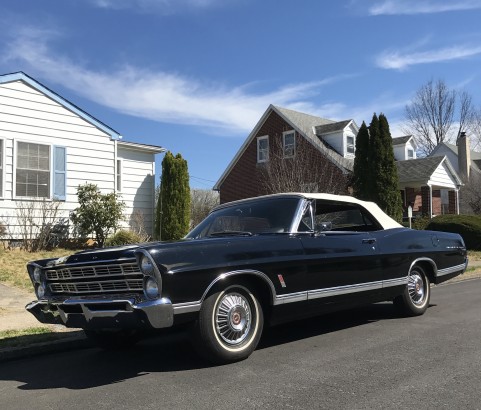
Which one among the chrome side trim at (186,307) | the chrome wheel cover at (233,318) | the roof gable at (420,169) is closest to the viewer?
the chrome side trim at (186,307)

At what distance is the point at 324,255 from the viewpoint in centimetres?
584

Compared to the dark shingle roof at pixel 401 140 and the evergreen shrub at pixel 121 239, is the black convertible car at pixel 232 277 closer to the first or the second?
the evergreen shrub at pixel 121 239

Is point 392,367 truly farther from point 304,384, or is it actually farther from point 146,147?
point 146,147

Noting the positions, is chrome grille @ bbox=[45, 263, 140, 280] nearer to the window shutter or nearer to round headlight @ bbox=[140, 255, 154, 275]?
round headlight @ bbox=[140, 255, 154, 275]

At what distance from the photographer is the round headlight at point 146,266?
4518 millimetres

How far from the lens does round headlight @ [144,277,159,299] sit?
4516 millimetres

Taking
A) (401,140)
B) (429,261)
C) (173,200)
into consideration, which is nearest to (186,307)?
(429,261)

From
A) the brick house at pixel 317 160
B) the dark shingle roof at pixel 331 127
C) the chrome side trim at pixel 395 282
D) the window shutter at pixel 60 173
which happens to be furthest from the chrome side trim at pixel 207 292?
the dark shingle roof at pixel 331 127

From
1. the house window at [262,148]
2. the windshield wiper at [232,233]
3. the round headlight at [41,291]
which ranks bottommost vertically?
the round headlight at [41,291]

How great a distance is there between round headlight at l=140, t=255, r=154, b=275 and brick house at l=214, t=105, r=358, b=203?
2034 cm

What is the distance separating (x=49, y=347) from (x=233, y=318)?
8.33ft

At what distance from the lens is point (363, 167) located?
22953 millimetres

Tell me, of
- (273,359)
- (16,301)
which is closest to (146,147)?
(16,301)

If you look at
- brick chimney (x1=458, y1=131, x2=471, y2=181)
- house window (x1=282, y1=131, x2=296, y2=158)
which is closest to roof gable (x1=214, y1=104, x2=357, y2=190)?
house window (x1=282, y1=131, x2=296, y2=158)
